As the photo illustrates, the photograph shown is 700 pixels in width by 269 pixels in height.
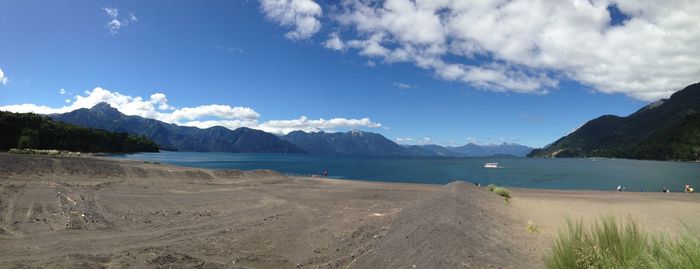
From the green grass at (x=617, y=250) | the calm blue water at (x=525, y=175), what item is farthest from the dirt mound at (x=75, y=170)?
the calm blue water at (x=525, y=175)

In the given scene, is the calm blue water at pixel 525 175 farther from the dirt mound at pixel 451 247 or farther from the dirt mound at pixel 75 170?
the dirt mound at pixel 451 247

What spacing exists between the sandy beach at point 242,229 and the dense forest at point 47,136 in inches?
2794

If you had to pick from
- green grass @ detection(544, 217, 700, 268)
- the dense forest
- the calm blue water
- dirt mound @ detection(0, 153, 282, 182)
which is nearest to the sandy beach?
dirt mound @ detection(0, 153, 282, 182)

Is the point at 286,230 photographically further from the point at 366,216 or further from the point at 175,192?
the point at 175,192

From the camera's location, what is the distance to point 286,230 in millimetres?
17844

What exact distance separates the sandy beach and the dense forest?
233 ft

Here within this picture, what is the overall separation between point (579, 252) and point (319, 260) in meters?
7.82

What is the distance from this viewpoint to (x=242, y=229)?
17406 mm

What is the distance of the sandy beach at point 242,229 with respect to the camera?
11.4 meters

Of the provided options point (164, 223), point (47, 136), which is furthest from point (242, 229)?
point (47, 136)

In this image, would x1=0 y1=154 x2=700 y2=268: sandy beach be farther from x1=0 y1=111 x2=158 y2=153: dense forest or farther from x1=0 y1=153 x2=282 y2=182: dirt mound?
x1=0 y1=111 x2=158 y2=153: dense forest

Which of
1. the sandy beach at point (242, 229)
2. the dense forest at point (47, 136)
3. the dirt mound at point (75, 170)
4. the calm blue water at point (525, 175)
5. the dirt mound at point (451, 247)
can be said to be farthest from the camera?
the dense forest at point (47, 136)

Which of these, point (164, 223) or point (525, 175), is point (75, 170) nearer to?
point (164, 223)

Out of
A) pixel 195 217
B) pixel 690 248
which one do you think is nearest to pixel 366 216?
pixel 195 217
